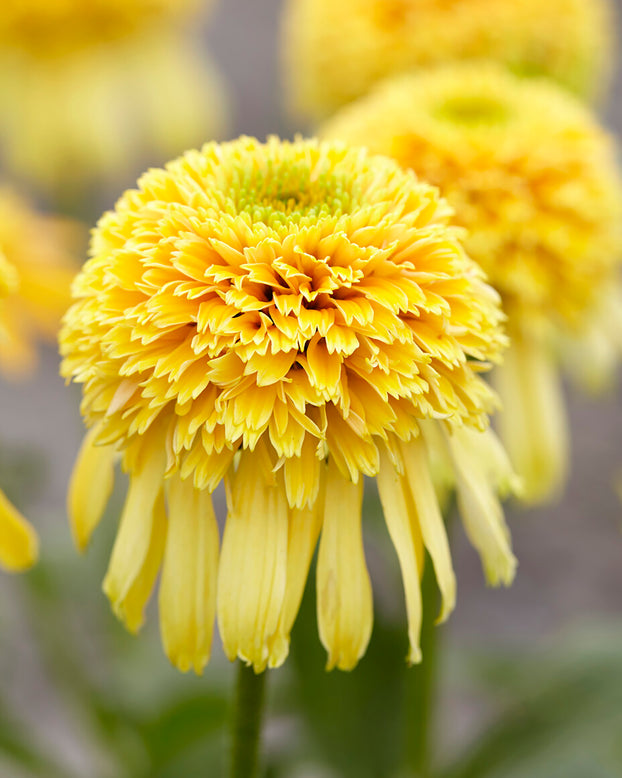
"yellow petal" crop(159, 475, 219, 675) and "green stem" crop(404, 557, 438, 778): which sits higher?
"yellow petal" crop(159, 475, 219, 675)

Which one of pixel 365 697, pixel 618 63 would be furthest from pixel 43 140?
pixel 618 63

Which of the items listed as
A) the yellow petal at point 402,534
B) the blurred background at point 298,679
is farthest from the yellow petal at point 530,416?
the yellow petal at point 402,534

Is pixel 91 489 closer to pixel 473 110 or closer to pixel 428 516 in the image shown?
pixel 428 516

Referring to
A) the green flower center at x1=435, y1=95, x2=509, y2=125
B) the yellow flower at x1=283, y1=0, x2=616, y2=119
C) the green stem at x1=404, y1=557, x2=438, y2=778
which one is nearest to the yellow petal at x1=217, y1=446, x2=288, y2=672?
the green stem at x1=404, y1=557, x2=438, y2=778

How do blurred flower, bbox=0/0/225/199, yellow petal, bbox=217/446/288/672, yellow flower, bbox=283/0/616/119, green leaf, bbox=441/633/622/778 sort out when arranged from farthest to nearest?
blurred flower, bbox=0/0/225/199 → yellow flower, bbox=283/0/616/119 → green leaf, bbox=441/633/622/778 → yellow petal, bbox=217/446/288/672

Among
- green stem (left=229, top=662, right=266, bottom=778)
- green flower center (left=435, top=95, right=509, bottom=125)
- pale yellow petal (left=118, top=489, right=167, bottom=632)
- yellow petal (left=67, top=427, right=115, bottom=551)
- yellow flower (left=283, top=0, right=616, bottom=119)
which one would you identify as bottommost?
green stem (left=229, top=662, right=266, bottom=778)

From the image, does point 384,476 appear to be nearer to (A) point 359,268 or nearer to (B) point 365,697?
(A) point 359,268

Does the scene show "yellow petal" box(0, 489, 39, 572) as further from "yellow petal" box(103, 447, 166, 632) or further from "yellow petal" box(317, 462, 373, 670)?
"yellow petal" box(317, 462, 373, 670)
